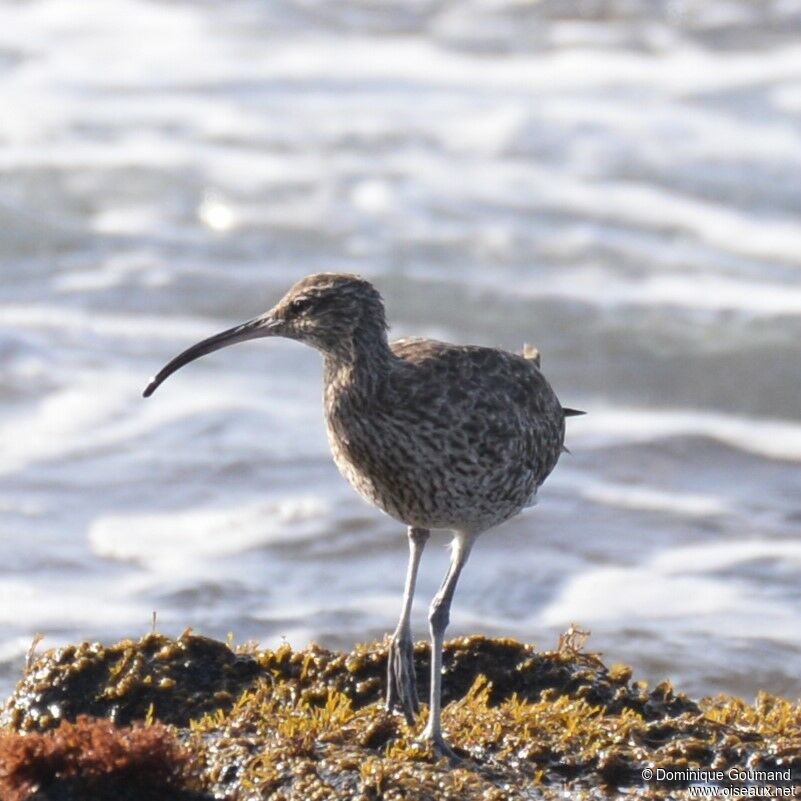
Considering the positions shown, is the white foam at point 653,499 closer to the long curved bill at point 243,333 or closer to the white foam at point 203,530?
the white foam at point 203,530

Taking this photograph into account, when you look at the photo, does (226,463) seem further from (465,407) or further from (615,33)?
A: (615,33)

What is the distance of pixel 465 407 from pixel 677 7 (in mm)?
16717

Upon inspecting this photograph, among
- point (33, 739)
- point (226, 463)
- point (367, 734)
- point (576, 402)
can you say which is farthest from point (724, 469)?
point (33, 739)

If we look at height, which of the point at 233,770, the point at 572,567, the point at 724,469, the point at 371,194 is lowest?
the point at 233,770

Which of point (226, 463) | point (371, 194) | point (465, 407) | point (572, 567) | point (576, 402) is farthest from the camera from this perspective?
point (371, 194)

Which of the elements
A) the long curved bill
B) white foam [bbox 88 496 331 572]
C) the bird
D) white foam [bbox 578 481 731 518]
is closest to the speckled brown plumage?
the bird

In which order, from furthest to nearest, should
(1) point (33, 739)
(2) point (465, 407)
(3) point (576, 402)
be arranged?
(3) point (576, 402)
(2) point (465, 407)
(1) point (33, 739)

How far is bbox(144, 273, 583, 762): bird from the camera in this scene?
6473 mm

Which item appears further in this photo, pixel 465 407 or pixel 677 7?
pixel 677 7

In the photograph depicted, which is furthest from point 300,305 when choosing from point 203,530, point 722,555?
point 722,555

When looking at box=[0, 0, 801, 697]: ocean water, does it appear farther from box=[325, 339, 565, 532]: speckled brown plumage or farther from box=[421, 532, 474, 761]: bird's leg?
box=[325, 339, 565, 532]: speckled brown plumage

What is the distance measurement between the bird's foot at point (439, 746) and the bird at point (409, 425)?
9.6 inches

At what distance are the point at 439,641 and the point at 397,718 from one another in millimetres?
409

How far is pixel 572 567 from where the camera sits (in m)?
10.9
